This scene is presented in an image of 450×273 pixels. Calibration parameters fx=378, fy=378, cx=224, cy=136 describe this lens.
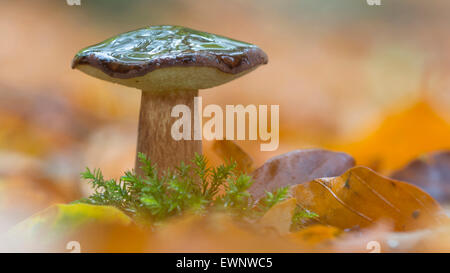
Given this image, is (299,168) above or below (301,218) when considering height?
above

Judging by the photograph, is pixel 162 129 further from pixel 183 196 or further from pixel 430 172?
pixel 430 172

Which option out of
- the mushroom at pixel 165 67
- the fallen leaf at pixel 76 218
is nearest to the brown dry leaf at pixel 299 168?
the mushroom at pixel 165 67

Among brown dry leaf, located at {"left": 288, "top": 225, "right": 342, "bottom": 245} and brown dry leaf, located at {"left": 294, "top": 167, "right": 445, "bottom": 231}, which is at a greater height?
brown dry leaf, located at {"left": 294, "top": 167, "right": 445, "bottom": 231}

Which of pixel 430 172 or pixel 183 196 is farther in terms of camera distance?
pixel 430 172

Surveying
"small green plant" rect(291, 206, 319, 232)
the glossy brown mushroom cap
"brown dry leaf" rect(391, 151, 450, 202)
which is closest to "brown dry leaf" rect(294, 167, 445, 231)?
"small green plant" rect(291, 206, 319, 232)

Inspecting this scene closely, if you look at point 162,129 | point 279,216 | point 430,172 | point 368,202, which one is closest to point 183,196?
point 279,216

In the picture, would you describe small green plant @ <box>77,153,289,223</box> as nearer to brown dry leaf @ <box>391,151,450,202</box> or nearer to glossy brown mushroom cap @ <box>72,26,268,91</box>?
glossy brown mushroom cap @ <box>72,26,268,91</box>

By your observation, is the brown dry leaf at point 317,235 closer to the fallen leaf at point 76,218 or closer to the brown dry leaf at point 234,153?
the fallen leaf at point 76,218
